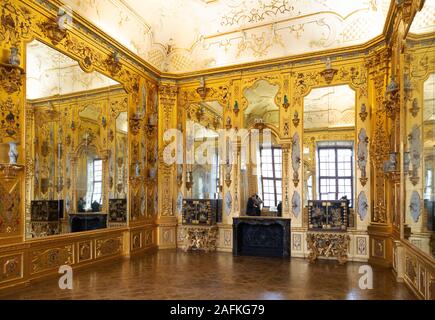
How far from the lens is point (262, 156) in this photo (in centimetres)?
919

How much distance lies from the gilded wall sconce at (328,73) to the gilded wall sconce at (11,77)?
644 cm

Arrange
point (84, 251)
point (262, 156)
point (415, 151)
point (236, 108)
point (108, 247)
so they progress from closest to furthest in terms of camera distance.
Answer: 1. point (415, 151)
2. point (84, 251)
3. point (108, 247)
4. point (262, 156)
5. point (236, 108)

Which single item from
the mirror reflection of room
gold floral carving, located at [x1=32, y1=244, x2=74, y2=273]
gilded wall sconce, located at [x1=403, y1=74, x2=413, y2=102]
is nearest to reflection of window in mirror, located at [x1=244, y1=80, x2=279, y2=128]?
gilded wall sconce, located at [x1=403, y1=74, x2=413, y2=102]

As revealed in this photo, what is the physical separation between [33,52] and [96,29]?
5.63 ft

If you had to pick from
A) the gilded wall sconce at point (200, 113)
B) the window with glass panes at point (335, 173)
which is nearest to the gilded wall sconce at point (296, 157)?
the window with glass panes at point (335, 173)

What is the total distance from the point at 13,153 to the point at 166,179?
4.68 metres

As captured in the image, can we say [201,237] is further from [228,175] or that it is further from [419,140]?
[419,140]

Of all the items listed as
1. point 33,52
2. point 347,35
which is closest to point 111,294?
point 33,52

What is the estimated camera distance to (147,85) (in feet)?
30.8

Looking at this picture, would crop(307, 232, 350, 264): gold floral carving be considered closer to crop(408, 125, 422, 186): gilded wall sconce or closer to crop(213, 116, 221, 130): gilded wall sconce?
crop(408, 125, 422, 186): gilded wall sconce

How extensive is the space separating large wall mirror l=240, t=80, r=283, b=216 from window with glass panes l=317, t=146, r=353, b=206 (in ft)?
3.47

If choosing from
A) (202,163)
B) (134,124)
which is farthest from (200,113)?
(134,124)

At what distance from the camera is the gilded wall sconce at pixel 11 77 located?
210 inches
